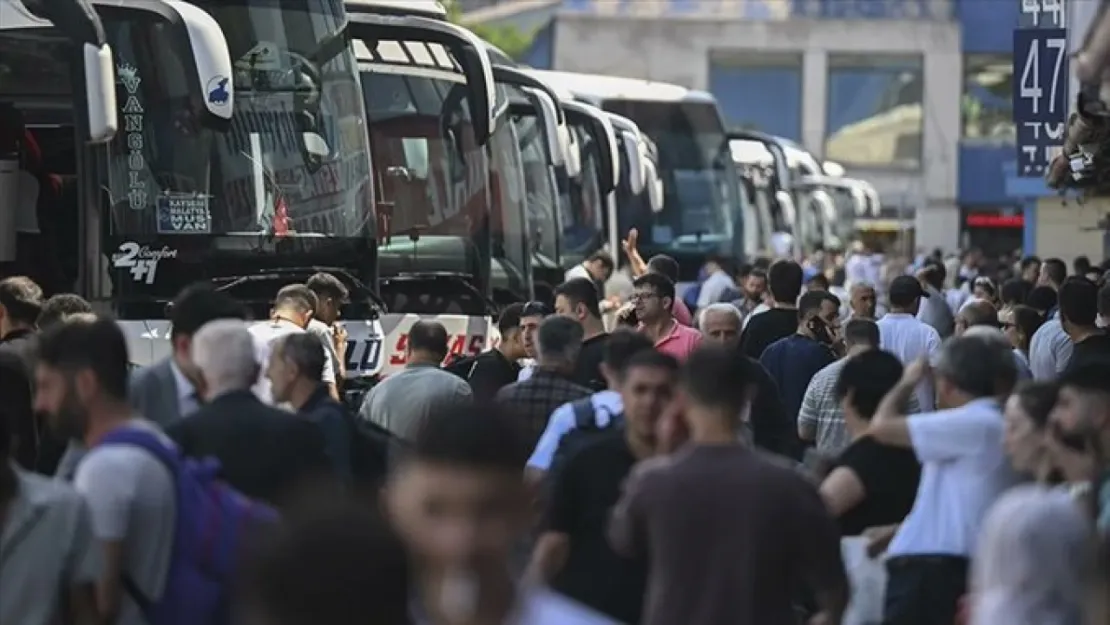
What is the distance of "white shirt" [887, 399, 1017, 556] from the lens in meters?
8.09

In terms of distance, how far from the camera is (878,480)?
27.8ft

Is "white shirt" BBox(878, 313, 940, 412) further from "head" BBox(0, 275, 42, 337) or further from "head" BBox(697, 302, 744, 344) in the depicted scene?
"head" BBox(0, 275, 42, 337)

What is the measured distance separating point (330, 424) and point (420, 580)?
4928 millimetres

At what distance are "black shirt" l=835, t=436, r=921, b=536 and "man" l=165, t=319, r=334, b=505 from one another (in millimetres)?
1944

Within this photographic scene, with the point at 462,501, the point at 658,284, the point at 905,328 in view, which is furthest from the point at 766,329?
the point at 462,501

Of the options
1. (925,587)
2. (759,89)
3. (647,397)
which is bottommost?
(925,587)

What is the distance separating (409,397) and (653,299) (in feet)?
8.36

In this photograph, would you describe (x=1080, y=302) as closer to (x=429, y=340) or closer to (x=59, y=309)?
(x=429, y=340)

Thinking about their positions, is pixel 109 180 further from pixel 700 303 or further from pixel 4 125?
pixel 700 303

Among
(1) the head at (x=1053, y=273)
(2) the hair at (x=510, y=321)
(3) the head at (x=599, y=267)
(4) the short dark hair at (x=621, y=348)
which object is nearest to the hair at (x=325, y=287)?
(2) the hair at (x=510, y=321)

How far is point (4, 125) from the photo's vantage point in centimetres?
1551

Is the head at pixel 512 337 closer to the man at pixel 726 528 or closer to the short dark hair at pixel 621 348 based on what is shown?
the short dark hair at pixel 621 348

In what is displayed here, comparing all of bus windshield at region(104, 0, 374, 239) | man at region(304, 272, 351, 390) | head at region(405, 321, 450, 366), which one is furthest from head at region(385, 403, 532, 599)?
bus windshield at region(104, 0, 374, 239)

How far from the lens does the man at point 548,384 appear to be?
959cm
